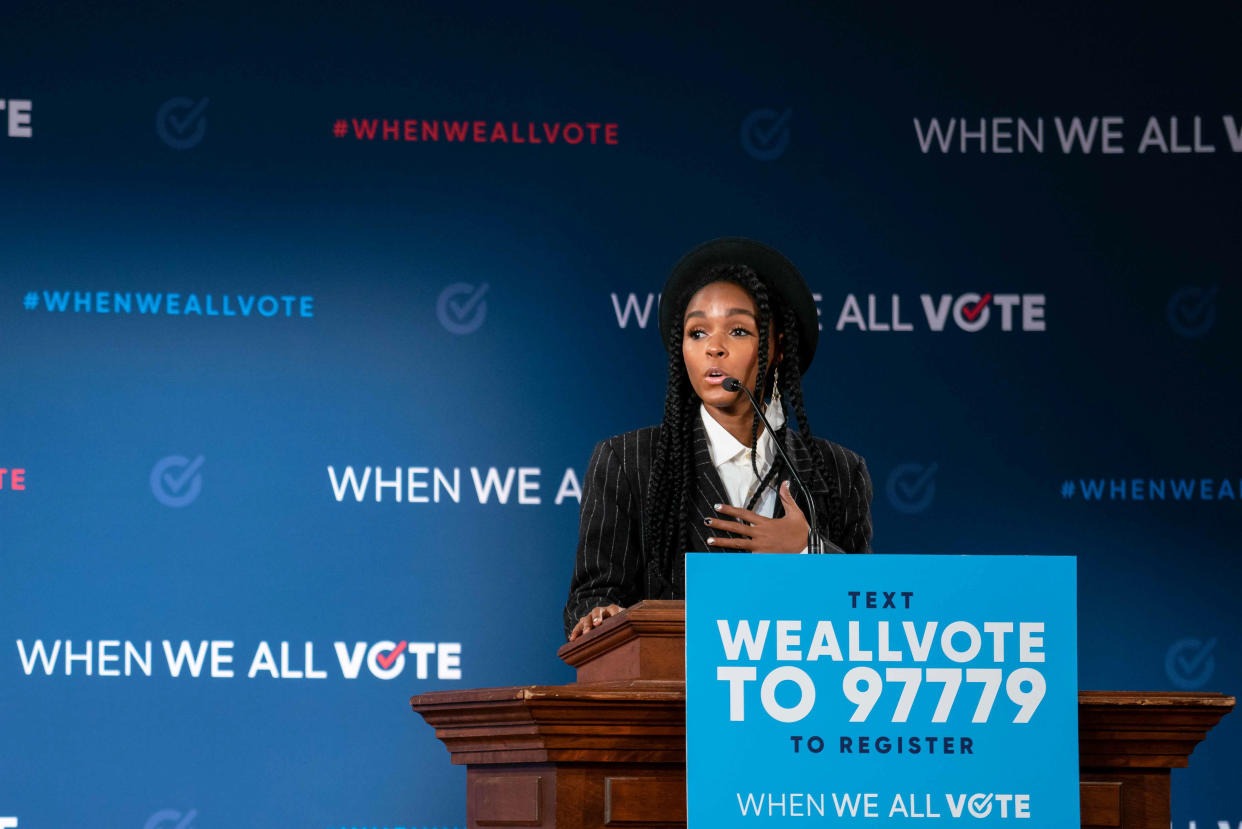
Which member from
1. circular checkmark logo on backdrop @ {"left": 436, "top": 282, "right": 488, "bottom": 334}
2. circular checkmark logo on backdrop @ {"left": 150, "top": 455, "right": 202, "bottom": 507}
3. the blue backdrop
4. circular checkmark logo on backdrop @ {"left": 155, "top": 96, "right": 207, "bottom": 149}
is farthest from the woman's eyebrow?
circular checkmark logo on backdrop @ {"left": 155, "top": 96, "right": 207, "bottom": 149}

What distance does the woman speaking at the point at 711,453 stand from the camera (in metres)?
2.45

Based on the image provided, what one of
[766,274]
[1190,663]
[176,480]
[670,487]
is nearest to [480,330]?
[176,480]

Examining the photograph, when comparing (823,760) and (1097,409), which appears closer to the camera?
(823,760)

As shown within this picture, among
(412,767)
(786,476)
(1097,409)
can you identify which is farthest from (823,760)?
(1097,409)

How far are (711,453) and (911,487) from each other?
120 cm

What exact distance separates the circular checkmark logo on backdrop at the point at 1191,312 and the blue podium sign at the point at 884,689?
103 inches

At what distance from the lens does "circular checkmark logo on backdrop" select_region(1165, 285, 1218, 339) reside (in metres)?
3.64

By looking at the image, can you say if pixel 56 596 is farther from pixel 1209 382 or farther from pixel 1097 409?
pixel 1209 382

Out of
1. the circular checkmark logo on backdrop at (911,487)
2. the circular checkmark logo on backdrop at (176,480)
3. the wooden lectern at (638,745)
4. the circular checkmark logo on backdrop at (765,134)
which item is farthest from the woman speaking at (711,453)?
the circular checkmark logo on backdrop at (176,480)

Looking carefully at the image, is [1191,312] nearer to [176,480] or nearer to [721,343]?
[721,343]

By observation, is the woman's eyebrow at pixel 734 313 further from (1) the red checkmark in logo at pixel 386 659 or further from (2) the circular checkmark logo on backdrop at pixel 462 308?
(1) the red checkmark in logo at pixel 386 659

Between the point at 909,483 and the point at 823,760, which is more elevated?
the point at 909,483

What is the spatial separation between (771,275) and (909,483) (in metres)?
1.11

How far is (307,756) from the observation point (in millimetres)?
3371
